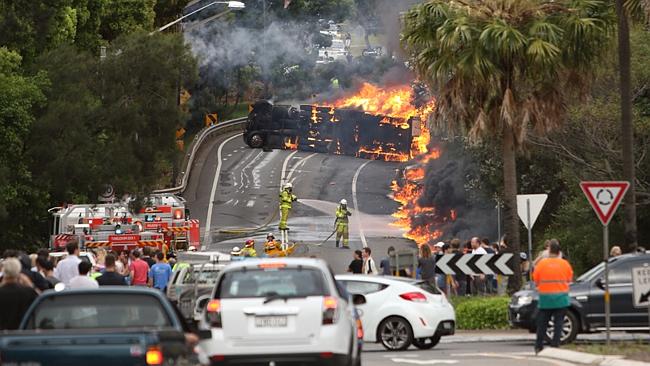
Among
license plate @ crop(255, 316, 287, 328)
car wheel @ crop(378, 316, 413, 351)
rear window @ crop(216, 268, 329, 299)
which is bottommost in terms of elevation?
car wheel @ crop(378, 316, 413, 351)

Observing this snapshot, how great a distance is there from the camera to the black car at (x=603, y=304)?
23.5 meters

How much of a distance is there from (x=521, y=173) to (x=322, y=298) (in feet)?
108

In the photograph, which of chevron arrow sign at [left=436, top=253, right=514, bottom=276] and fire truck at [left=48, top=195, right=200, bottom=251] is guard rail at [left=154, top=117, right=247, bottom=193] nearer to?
fire truck at [left=48, top=195, right=200, bottom=251]

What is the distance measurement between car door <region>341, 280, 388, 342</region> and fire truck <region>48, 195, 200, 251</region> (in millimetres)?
16586

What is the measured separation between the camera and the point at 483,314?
28250 millimetres

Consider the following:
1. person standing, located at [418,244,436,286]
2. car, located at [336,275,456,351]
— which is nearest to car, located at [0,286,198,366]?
car, located at [336,275,456,351]

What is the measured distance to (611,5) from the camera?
3061cm

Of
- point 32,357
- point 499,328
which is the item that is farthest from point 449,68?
point 32,357

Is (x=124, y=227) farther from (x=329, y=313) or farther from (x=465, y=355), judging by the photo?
(x=329, y=313)

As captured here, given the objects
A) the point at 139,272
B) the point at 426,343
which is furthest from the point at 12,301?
the point at 139,272

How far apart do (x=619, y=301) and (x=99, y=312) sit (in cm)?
1178

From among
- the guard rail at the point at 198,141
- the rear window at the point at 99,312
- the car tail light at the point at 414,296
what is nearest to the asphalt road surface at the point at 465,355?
the car tail light at the point at 414,296

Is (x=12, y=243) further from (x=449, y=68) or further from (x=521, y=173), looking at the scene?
(x=449, y=68)

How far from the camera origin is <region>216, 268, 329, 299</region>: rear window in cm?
1628
